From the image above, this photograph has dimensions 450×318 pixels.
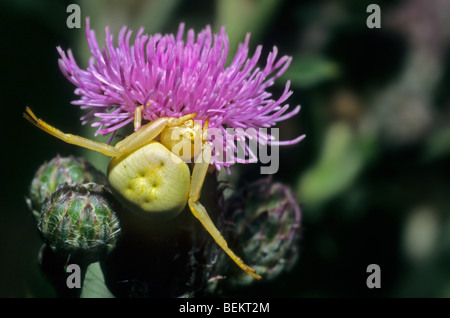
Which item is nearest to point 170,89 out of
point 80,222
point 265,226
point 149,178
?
point 149,178

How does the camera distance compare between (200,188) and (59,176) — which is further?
(59,176)

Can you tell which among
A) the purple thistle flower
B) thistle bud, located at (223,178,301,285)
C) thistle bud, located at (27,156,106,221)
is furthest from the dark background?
the purple thistle flower

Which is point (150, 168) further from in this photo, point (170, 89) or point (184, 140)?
point (170, 89)

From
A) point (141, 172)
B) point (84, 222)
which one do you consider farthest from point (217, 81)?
point (84, 222)

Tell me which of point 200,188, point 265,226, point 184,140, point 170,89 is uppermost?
point 170,89

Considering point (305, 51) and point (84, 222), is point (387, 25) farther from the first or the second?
point (84, 222)

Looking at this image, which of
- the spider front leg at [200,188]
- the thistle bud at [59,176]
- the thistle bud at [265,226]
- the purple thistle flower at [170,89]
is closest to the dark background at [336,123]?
the thistle bud at [265,226]
